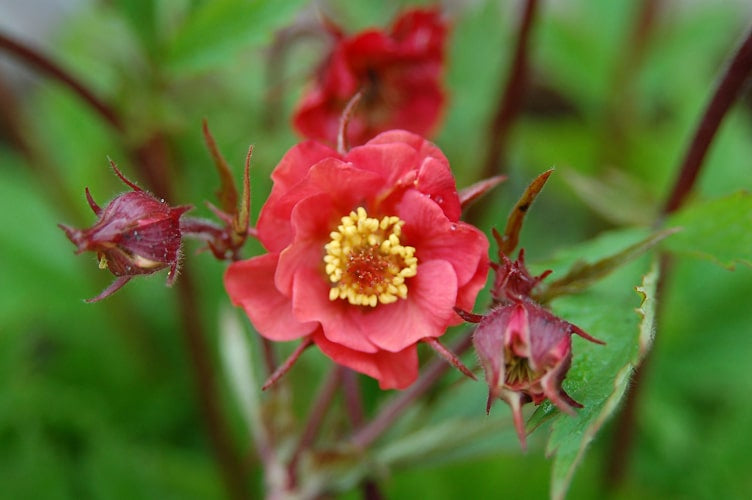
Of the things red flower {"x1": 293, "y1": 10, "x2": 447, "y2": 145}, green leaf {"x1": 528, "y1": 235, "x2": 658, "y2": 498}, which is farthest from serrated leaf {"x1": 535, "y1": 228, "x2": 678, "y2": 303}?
red flower {"x1": 293, "y1": 10, "x2": 447, "y2": 145}

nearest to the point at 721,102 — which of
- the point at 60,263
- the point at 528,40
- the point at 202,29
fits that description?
the point at 528,40

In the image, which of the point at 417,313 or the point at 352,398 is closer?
the point at 417,313

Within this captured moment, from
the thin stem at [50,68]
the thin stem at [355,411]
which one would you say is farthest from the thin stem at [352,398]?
the thin stem at [50,68]

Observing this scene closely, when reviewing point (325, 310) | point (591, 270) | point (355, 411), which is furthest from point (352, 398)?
point (591, 270)

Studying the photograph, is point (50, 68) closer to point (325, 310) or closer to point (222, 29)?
point (222, 29)

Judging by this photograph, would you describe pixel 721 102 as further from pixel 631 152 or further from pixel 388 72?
pixel 631 152

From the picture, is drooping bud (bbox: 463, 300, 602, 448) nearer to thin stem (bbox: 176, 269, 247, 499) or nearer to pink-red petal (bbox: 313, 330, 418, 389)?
pink-red petal (bbox: 313, 330, 418, 389)
